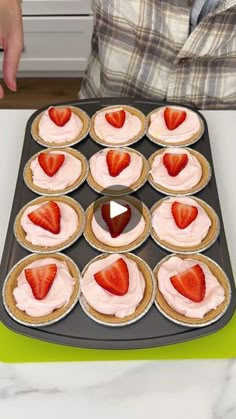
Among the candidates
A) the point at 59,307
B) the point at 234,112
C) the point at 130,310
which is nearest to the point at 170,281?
the point at 130,310

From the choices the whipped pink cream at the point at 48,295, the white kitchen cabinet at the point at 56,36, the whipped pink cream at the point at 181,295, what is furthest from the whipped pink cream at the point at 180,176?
the white kitchen cabinet at the point at 56,36

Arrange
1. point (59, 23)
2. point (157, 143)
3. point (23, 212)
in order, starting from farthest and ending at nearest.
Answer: point (59, 23) → point (157, 143) → point (23, 212)

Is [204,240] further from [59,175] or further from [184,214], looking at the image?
[59,175]

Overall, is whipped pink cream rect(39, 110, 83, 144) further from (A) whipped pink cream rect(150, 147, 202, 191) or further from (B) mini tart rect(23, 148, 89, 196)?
(A) whipped pink cream rect(150, 147, 202, 191)

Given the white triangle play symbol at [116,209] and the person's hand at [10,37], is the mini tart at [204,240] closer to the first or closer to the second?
the white triangle play symbol at [116,209]

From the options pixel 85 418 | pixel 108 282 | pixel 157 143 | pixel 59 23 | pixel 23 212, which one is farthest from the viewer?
pixel 59 23

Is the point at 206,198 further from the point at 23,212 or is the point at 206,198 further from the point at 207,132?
the point at 23,212

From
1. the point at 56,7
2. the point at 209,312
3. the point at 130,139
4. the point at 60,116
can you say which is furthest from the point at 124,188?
the point at 56,7
